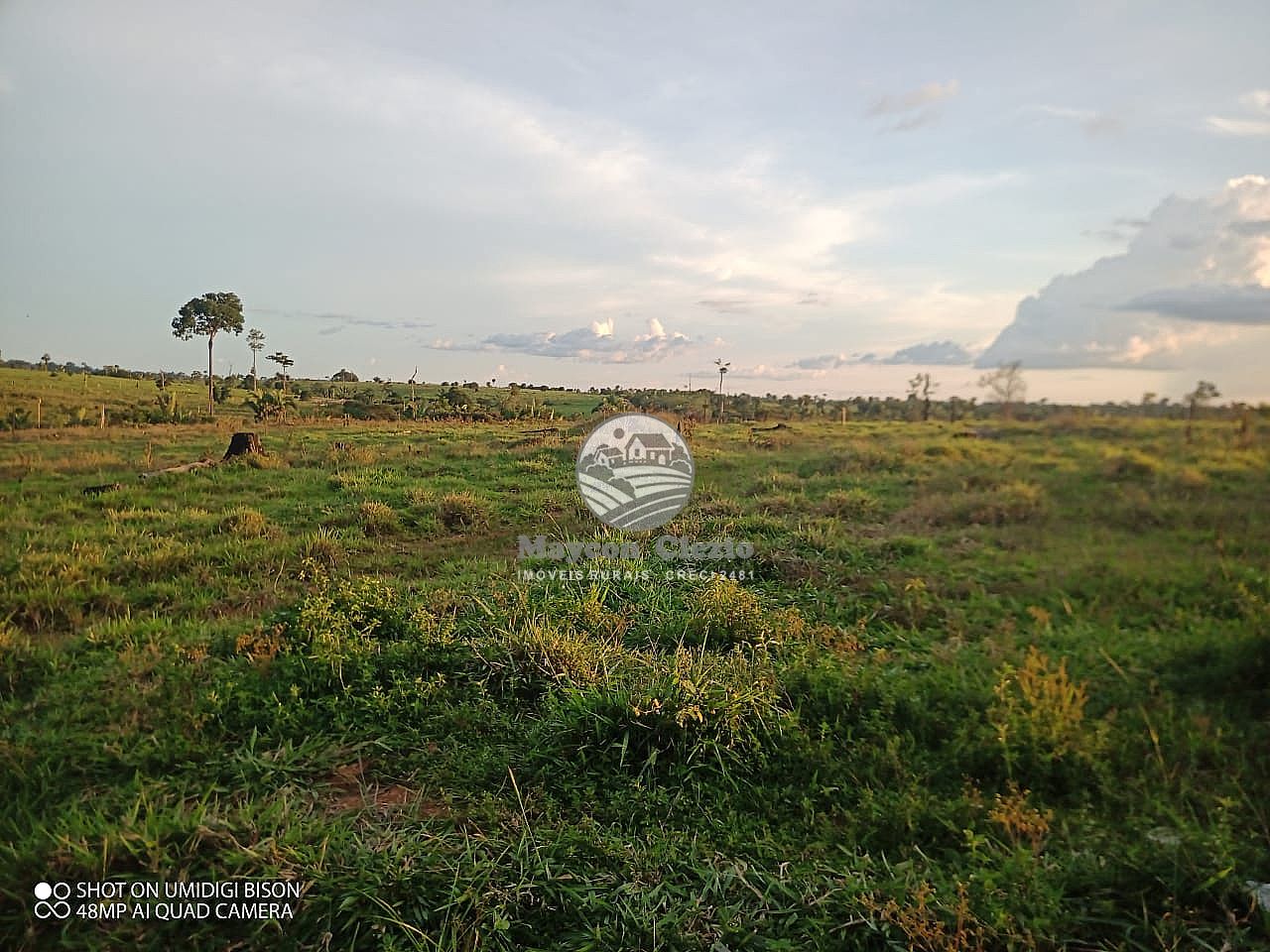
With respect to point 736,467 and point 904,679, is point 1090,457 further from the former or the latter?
point 736,467

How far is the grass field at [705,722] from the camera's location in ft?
Result: 7.50

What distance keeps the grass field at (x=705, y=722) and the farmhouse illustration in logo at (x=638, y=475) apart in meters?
1.39

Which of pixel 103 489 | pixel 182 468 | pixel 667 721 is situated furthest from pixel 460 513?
pixel 667 721

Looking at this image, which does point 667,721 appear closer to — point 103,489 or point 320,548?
point 320,548

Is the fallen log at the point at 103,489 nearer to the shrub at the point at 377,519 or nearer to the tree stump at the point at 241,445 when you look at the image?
the tree stump at the point at 241,445

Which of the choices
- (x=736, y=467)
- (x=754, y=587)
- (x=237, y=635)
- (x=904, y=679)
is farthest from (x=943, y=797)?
(x=736, y=467)

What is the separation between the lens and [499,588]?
195 inches

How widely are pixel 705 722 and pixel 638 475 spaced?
3.97 m

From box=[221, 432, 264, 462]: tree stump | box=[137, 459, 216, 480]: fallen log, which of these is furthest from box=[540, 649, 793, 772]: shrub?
box=[221, 432, 264, 462]: tree stump

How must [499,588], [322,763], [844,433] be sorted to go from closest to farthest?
1. [322,763]
2. [499,588]
3. [844,433]

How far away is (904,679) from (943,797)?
0.76 m

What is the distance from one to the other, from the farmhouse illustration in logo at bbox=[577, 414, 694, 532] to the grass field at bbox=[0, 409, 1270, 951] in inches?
54.5

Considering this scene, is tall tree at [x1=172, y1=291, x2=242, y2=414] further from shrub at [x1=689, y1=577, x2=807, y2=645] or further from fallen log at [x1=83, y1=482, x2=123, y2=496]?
shrub at [x1=689, y1=577, x2=807, y2=645]

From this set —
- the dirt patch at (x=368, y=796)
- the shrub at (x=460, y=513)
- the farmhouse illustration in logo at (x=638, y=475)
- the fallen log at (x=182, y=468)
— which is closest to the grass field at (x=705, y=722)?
the dirt patch at (x=368, y=796)
